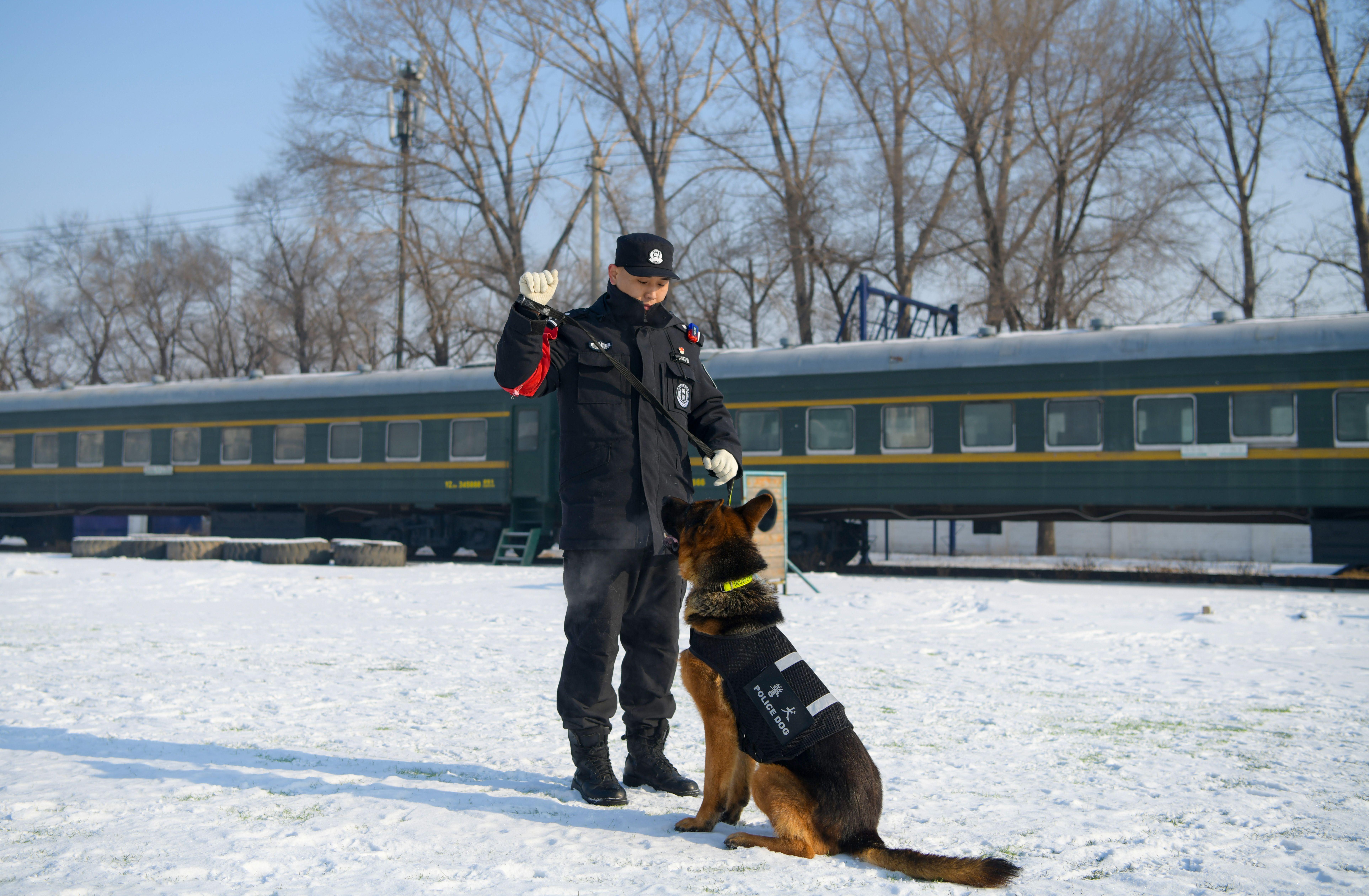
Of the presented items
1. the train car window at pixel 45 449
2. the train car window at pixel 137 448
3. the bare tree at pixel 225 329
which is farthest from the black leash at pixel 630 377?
the bare tree at pixel 225 329

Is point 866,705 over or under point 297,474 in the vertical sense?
under

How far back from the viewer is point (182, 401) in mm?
19609

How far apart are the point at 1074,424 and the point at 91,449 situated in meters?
18.1

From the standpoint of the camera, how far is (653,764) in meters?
3.89

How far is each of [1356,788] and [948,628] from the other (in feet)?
15.1

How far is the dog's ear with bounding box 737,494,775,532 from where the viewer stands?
3.49 m

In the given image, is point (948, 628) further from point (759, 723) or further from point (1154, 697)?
point (759, 723)

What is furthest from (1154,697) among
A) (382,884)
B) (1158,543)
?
(1158,543)

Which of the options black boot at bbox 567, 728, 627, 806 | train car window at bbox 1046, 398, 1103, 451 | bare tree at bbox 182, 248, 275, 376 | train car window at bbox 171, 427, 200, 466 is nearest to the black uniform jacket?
black boot at bbox 567, 728, 627, 806

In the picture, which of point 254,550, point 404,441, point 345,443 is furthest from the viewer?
point 345,443

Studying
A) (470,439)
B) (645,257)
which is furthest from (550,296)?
(470,439)

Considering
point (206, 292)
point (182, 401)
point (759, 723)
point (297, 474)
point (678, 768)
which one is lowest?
point (678, 768)

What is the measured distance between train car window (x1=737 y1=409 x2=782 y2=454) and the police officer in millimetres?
11053

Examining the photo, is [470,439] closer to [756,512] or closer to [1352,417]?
[1352,417]
